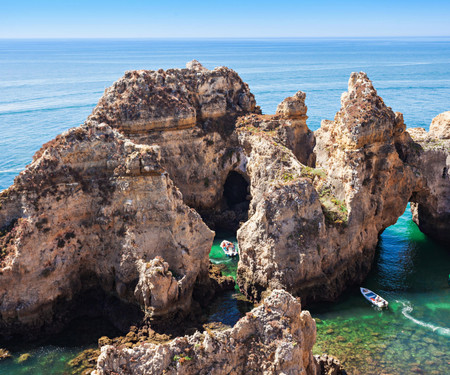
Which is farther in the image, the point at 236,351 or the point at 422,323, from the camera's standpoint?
the point at 422,323

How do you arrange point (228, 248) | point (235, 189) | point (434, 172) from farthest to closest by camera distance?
point (235, 189) < point (228, 248) < point (434, 172)

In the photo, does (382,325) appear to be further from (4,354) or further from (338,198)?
(4,354)

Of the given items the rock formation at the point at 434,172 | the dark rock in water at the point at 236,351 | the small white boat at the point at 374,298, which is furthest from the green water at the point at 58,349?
the rock formation at the point at 434,172

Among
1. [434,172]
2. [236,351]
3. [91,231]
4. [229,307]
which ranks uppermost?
[434,172]

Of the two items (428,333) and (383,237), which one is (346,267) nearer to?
(428,333)

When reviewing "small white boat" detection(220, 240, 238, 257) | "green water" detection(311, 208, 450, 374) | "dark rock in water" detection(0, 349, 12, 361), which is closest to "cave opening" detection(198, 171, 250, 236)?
"small white boat" detection(220, 240, 238, 257)

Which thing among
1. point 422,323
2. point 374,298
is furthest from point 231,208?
point 422,323

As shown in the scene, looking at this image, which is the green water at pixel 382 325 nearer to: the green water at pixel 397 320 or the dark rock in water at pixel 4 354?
the green water at pixel 397 320
